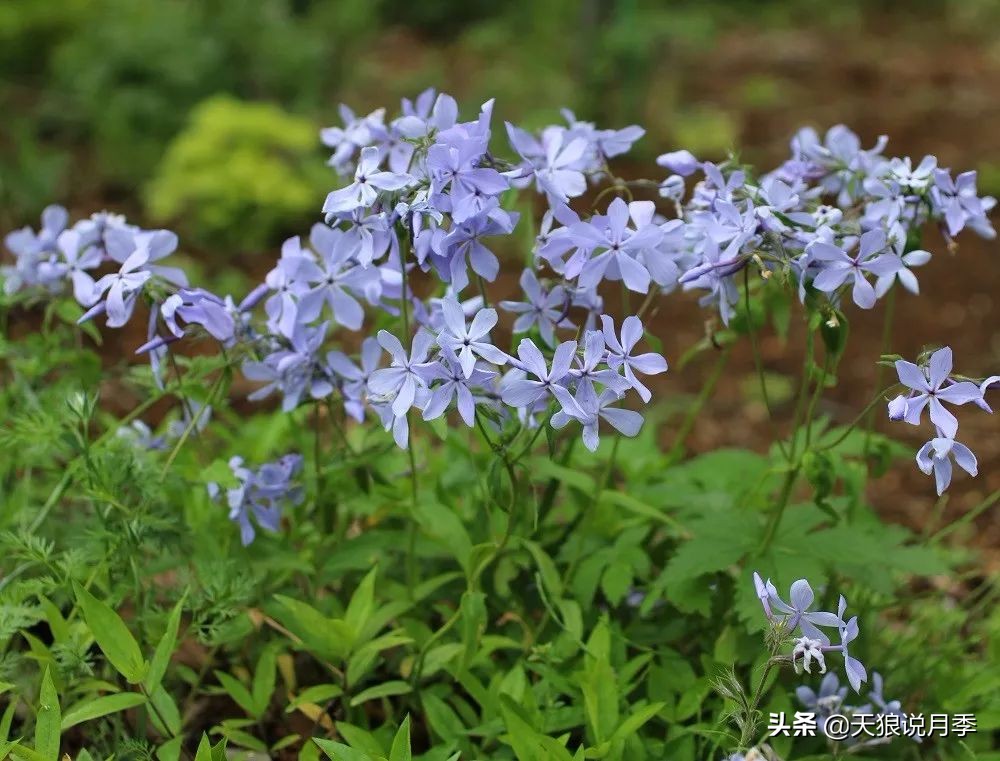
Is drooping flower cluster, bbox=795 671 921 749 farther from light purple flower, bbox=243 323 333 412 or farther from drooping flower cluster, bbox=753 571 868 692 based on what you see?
light purple flower, bbox=243 323 333 412

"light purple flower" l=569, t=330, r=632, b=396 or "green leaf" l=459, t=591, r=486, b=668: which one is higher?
"light purple flower" l=569, t=330, r=632, b=396

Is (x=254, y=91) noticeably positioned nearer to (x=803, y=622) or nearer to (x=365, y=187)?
(x=365, y=187)

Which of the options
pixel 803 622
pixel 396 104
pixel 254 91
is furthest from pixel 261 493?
pixel 396 104

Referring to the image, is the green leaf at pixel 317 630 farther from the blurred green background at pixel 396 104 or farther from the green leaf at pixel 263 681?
the blurred green background at pixel 396 104

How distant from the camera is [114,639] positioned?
1554 mm

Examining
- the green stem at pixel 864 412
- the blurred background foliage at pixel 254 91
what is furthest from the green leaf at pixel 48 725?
the blurred background foliage at pixel 254 91

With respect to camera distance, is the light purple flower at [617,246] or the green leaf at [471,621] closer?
the light purple flower at [617,246]

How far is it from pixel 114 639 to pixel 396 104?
4210mm

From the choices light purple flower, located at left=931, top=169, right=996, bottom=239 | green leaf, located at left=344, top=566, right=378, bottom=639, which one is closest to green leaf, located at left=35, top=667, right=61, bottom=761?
green leaf, located at left=344, top=566, right=378, bottom=639

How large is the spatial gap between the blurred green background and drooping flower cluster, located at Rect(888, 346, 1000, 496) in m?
1.77

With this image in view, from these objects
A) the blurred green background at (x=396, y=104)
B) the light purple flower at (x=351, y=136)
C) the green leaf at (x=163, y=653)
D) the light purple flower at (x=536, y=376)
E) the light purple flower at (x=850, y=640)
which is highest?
the light purple flower at (x=351, y=136)

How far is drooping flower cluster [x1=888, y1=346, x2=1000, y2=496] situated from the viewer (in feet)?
4.60

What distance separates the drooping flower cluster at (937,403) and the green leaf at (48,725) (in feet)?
4.02

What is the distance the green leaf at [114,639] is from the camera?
154cm
